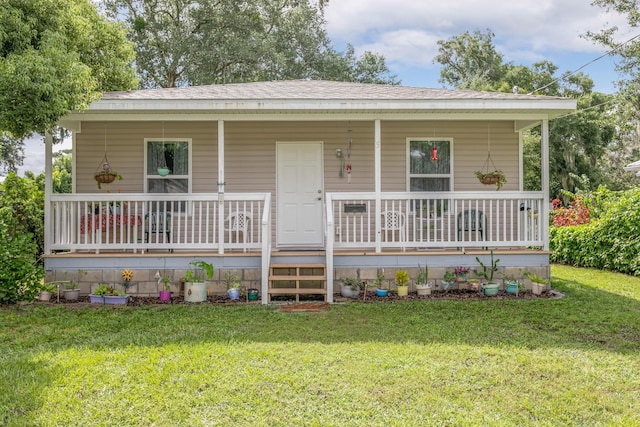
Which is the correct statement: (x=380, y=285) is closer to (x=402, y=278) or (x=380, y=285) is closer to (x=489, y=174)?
(x=402, y=278)

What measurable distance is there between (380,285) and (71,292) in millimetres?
4396

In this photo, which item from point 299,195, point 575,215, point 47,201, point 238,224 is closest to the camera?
point 47,201

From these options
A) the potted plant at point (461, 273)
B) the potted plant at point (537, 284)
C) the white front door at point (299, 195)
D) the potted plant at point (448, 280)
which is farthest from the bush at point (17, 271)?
the potted plant at point (537, 284)

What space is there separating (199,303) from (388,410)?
3.99 metres

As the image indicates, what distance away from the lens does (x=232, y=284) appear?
6.93m

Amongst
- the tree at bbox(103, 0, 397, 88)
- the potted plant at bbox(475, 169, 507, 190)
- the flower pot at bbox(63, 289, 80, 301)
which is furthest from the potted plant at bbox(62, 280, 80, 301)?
the tree at bbox(103, 0, 397, 88)

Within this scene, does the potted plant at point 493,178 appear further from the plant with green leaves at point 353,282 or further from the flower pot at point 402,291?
the plant with green leaves at point 353,282

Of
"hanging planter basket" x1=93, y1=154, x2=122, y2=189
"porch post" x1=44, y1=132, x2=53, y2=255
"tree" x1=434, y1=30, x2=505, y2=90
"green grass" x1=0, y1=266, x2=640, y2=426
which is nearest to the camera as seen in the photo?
"green grass" x1=0, y1=266, x2=640, y2=426

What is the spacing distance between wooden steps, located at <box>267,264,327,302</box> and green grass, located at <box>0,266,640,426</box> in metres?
0.68

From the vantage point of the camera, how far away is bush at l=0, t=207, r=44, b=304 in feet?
20.8

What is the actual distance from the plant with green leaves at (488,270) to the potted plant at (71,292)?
577 centimetres

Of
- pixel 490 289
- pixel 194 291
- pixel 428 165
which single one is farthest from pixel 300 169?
pixel 490 289

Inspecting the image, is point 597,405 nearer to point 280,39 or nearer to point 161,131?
point 161,131

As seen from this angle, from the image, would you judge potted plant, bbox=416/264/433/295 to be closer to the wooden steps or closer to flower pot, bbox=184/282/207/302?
the wooden steps
